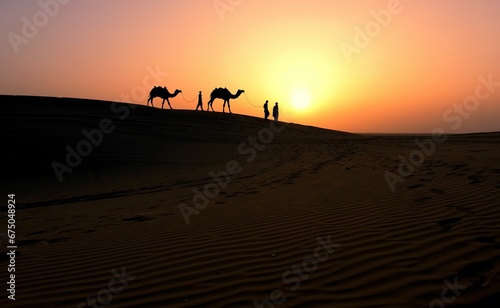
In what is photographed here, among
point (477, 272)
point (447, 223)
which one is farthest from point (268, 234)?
point (477, 272)

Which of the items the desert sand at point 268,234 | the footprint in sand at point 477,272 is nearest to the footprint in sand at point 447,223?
the desert sand at point 268,234

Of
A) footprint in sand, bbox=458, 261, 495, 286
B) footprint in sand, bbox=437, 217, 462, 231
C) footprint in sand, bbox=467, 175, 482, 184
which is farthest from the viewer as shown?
footprint in sand, bbox=467, 175, 482, 184

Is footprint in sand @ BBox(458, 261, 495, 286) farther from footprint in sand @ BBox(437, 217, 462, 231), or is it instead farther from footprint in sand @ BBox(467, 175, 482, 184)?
footprint in sand @ BBox(467, 175, 482, 184)

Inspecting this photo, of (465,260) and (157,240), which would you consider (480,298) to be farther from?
(157,240)

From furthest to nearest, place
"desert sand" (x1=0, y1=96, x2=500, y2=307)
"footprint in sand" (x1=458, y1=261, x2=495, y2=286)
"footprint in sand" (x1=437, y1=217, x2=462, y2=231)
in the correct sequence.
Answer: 1. "footprint in sand" (x1=437, y1=217, x2=462, y2=231)
2. "desert sand" (x1=0, y1=96, x2=500, y2=307)
3. "footprint in sand" (x1=458, y1=261, x2=495, y2=286)

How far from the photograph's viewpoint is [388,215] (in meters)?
6.43

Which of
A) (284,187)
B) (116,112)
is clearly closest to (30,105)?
(116,112)

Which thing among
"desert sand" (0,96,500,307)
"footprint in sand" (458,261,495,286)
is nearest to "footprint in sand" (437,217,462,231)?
"desert sand" (0,96,500,307)

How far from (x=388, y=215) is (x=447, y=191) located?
225cm

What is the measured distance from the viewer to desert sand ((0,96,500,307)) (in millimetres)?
3928

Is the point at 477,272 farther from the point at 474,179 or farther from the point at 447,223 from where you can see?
the point at 474,179

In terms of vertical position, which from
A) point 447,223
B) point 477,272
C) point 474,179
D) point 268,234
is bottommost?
point 477,272

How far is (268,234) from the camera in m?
5.87

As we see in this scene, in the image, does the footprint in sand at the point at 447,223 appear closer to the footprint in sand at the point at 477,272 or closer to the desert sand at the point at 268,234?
the desert sand at the point at 268,234
